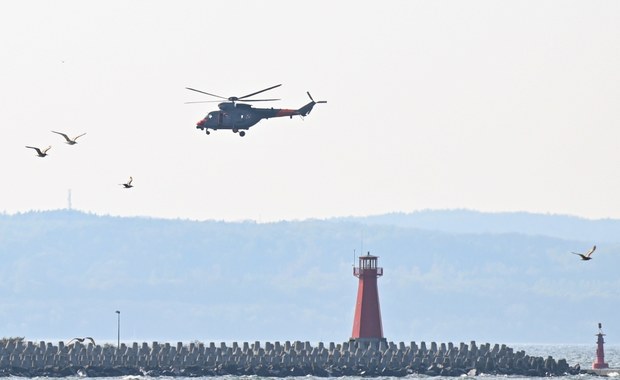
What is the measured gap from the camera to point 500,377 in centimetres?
11550

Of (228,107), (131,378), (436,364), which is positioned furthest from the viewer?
(436,364)

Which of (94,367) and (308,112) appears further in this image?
(94,367)

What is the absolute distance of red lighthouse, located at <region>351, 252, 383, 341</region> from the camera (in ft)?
373

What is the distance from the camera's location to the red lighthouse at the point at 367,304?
373ft

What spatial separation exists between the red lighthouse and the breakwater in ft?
2.29

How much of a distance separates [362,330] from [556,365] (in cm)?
1226

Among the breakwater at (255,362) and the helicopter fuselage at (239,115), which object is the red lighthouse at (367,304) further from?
the helicopter fuselage at (239,115)

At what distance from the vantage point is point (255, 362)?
11525 cm

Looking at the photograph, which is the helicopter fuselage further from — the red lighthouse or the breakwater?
the breakwater

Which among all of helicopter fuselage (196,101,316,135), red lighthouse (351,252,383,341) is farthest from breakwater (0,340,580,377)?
helicopter fuselage (196,101,316,135)

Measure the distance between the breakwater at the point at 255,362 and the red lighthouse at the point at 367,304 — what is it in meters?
0.70

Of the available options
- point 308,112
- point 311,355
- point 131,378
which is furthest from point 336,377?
point 308,112

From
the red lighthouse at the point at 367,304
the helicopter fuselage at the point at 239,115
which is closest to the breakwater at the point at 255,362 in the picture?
the red lighthouse at the point at 367,304

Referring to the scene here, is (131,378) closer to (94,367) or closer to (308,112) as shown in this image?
(94,367)
